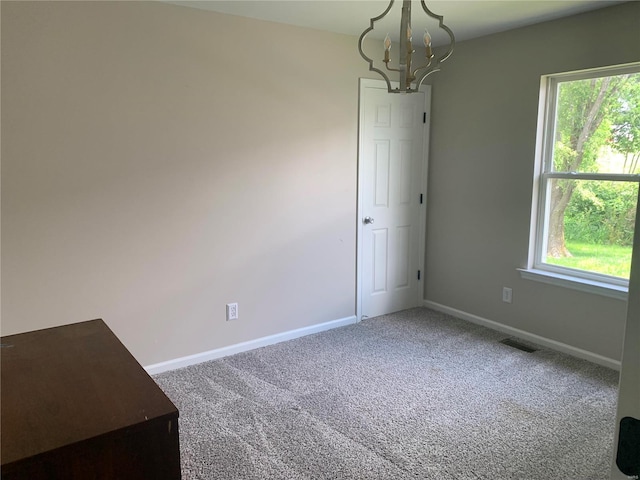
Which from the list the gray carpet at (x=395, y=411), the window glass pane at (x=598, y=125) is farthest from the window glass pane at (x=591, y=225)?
the gray carpet at (x=395, y=411)

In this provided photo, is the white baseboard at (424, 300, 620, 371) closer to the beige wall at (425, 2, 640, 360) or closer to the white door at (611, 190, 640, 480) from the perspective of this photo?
the beige wall at (425, 2, 640, 360)

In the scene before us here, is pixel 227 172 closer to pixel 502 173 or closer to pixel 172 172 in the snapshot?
pixel 172 172

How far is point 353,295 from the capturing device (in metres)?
4.12

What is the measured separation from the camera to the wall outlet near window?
12.6 feet

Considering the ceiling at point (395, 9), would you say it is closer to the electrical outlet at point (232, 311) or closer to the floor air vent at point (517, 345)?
the electrical outlet at point (232, 311)

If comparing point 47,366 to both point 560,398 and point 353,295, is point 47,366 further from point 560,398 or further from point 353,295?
point 353,295

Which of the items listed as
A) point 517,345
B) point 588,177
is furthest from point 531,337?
point 588,177

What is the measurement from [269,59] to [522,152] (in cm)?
198

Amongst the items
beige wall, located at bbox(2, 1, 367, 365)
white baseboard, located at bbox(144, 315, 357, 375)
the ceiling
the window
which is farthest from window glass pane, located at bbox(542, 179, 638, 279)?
white baseboard, located at bbox(144, 315, 357, 375)

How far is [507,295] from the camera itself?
Result: 388cm

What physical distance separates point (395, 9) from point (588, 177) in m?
1.72

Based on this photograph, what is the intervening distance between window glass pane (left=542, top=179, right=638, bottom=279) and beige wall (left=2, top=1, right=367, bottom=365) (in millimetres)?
1530

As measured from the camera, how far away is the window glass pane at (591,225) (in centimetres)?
317

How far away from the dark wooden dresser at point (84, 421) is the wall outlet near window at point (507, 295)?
3218 mm
